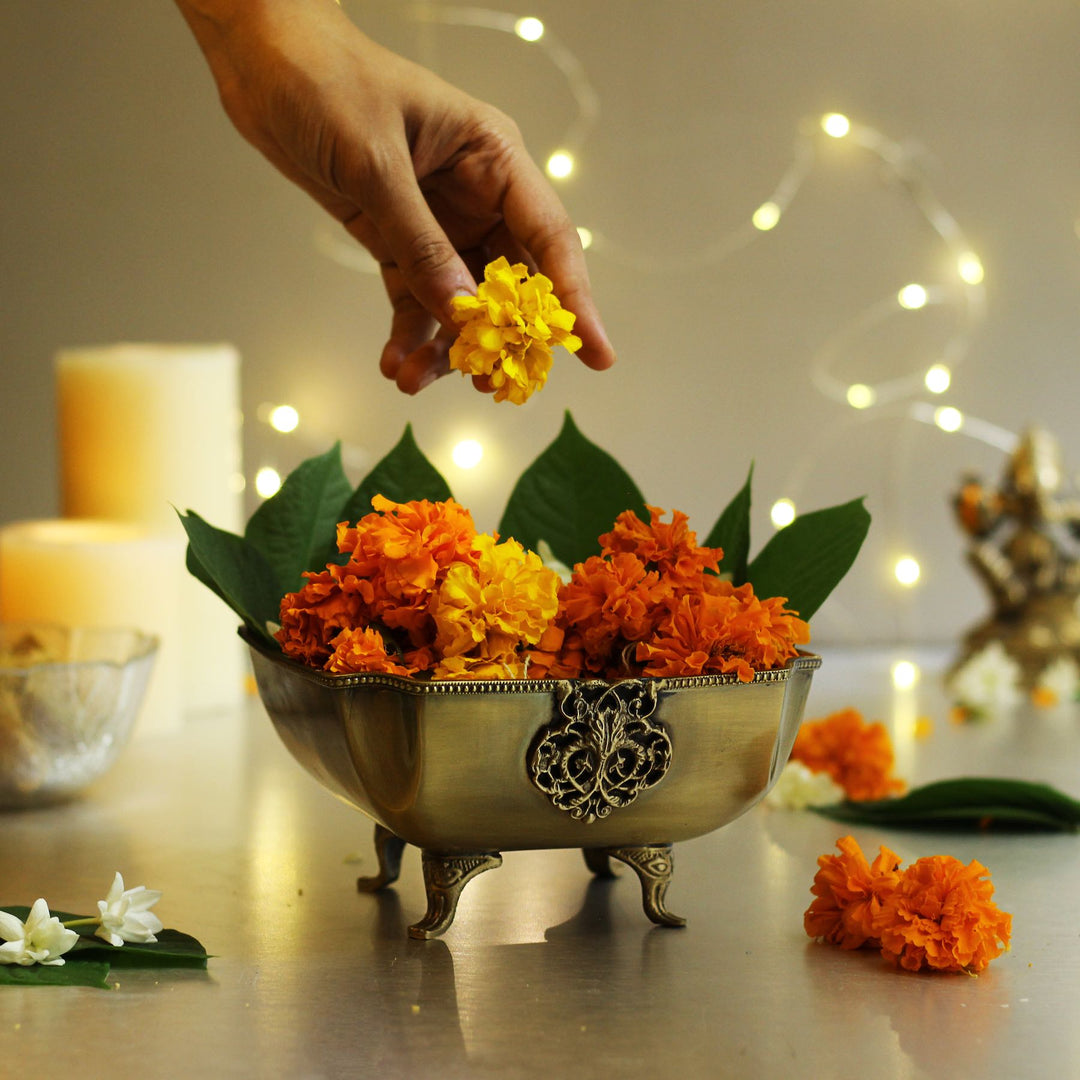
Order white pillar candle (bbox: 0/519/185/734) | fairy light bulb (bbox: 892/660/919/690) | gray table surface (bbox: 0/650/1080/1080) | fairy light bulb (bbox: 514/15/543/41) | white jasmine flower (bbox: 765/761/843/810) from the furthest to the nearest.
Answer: fairy light bulb (bbox: 514/15/543/41) → fairy light bulb (bbox: 892/660/919/690) → white pillar candle (bbox: 0/519/185/734) → white jasmine flower (bbox: 765/761/843/810) → gray table surface (bbox: 0/650/1080/1080)

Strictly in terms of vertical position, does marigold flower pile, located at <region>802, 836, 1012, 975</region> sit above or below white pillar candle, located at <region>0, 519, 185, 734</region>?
below

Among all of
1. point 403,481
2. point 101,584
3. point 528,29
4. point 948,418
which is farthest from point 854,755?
point 528,29

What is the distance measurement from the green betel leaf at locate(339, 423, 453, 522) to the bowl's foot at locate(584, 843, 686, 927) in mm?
199

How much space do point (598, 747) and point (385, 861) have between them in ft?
0.59

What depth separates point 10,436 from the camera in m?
1.48

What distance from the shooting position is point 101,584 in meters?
0.98

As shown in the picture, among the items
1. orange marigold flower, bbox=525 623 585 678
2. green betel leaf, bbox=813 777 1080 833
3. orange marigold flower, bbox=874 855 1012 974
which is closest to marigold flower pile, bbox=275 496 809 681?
orange marigold flower, bbox=525 623 585 678

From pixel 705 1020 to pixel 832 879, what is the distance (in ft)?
0.34

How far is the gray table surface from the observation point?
1.39 feet

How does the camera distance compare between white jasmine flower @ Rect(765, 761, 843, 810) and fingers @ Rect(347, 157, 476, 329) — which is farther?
white jasmine flower @ Rect(765, 761, 843, 810)

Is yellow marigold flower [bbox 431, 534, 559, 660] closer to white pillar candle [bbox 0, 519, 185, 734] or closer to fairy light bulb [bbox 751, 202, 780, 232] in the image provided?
white pillar candle [bbox 0, 519, 185, 734]

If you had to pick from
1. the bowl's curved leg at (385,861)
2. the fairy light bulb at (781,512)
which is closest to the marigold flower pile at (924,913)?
the bowl's curved leg at (385,861)

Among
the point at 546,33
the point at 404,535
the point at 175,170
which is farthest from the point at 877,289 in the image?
the point at 404,535

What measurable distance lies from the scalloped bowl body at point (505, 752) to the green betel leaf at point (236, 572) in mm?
60
